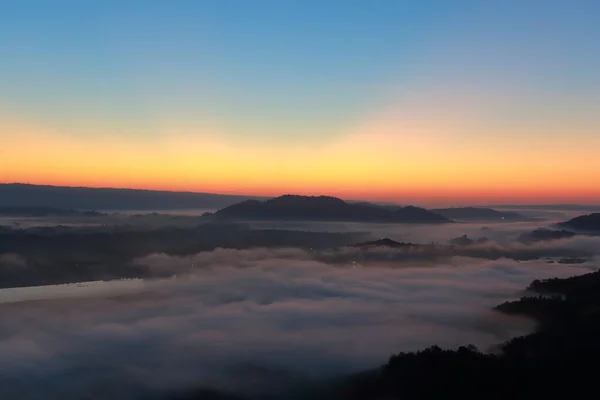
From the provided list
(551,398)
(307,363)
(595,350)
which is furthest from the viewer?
(307,363)

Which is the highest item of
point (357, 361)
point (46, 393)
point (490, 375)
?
point (490, 375)

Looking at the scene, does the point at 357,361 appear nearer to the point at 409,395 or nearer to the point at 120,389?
the point at 409,395

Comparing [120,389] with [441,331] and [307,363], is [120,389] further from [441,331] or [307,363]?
[441,331]

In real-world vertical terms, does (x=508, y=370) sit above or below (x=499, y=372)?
above

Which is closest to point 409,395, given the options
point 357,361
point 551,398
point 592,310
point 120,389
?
point 551,398

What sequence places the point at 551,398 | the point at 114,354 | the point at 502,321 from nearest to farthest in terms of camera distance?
the point at 551,398 → the point at 502,321 → the point at 114,354

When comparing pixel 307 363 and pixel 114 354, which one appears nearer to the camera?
pixel 307 363

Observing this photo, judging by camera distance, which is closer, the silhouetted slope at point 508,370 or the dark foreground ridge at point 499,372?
the silhouetted slope at point 508,370

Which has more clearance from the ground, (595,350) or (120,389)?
(595,350)

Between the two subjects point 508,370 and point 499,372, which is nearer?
point 499,372

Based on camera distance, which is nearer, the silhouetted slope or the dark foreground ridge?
the silhouetted slope
